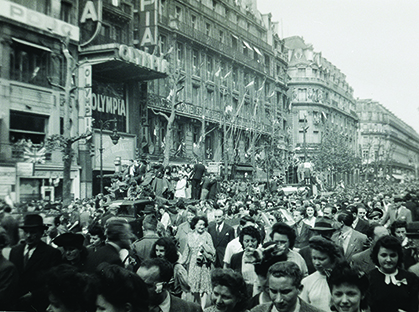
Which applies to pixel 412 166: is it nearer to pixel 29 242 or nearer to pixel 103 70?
pixel 103 70

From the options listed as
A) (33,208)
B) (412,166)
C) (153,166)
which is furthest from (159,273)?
(412,166)

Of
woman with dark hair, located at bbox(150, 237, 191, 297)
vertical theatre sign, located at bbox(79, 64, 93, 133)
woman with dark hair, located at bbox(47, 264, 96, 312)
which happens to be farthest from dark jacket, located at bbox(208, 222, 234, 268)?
vertical theatre sign, located at bbox(79, 64, 93, 133)

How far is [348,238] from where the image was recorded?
777 centimetres

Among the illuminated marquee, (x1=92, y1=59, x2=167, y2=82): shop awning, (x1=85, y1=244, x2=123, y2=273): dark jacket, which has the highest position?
(x1=92, y1=59, x2=167, y2=82): shop awning

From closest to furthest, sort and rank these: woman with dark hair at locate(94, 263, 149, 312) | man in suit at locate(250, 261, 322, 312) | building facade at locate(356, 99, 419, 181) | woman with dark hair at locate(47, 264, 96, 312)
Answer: woman with dark hair at locate(94, 263, 149, 312), woman with dark hair at locate(47, 264, 96, 312), man in suit at locate(250, 261, 322, 312), building facade at locate(356, 99, 419, 181)

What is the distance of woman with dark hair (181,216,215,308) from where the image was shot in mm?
7516

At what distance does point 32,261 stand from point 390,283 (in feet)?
11.5

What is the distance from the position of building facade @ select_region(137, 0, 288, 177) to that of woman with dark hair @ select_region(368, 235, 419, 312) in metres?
25.0

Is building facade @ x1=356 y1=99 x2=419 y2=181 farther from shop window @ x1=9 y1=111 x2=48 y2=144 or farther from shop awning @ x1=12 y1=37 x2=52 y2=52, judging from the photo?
shop awning @ x1=12 y1=37 x2=52 y2=52

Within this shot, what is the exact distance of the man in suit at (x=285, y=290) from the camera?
148 inches

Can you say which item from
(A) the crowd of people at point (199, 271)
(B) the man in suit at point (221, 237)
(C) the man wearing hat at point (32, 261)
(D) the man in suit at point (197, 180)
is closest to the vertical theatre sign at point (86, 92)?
(D) the man in suit at point (197, 180)

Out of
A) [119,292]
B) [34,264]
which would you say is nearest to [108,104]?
[34,264]

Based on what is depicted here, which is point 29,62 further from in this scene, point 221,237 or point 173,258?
point 173,258

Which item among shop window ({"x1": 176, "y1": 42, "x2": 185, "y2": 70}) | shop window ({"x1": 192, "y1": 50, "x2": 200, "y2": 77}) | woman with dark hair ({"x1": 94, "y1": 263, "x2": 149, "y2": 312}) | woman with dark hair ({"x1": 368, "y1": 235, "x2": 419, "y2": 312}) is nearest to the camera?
woman with dark hair ({"x1": 94, "y1": 263, "x2": 149, "y2": 312})
